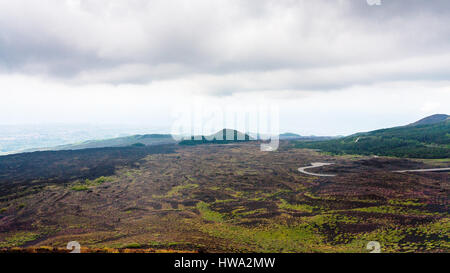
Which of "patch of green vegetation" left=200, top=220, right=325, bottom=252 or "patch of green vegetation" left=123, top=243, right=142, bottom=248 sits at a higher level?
"patch of green vegetation" left=123, top=243, right=142, bottom=248

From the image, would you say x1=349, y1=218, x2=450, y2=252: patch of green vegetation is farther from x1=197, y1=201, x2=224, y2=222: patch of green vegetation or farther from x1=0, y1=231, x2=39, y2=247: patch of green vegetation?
x1=0, y1=231, x2=39, y2=247: patch of green vegetation

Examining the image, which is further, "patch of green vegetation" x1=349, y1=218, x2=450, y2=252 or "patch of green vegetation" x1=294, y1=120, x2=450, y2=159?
"patch of green vegetation" x1=294, y1=120, x2=450, y2=159

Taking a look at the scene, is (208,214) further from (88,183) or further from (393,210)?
(88,183)

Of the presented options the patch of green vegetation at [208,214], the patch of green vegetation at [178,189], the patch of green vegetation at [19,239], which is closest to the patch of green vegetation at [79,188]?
the patch of green vegetation at [178,189]

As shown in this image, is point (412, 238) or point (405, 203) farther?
point (405, 203)

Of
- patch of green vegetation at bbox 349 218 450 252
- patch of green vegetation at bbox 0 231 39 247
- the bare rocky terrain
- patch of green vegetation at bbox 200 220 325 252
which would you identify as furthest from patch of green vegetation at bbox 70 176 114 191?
patch of green vegetation at bbox 349 218 450 252

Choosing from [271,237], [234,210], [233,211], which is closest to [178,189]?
[234,210]

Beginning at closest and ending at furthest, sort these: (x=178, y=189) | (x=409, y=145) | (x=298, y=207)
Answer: (x=298, y=207)
(x=178, y=189)
(x=409, y=145)
